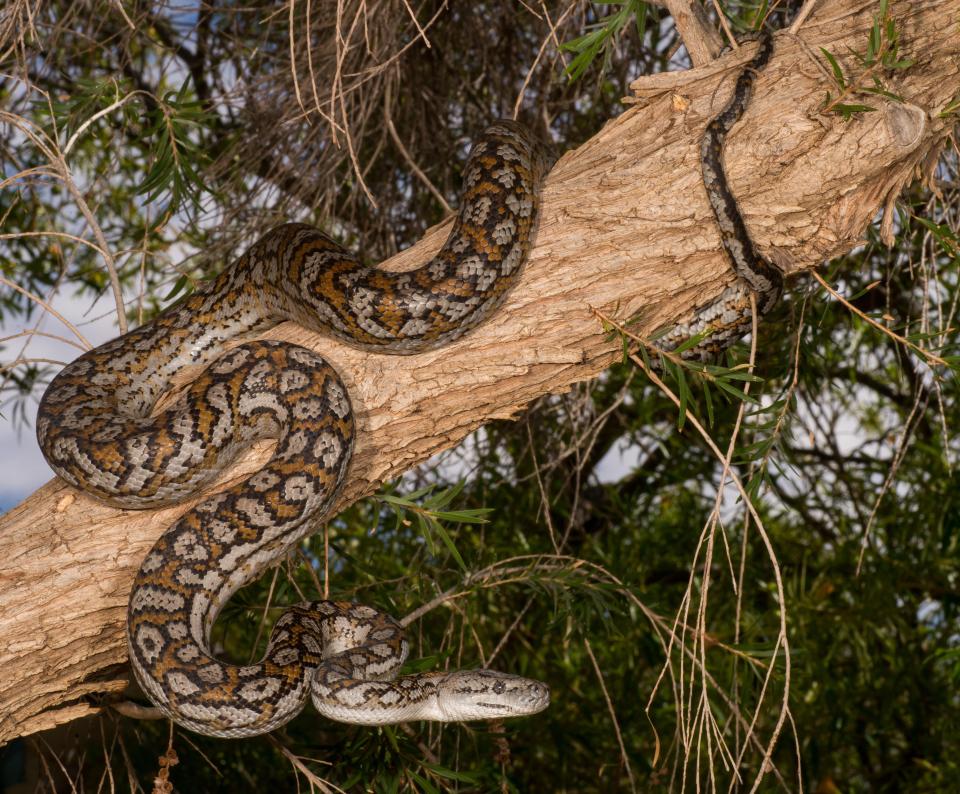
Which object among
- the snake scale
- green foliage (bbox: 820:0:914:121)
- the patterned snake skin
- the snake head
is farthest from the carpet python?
the snake head

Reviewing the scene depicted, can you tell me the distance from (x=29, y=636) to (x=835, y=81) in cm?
288

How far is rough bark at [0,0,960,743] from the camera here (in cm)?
302

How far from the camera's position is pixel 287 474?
3.14 m

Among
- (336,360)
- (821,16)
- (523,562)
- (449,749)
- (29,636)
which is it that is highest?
(821,16)

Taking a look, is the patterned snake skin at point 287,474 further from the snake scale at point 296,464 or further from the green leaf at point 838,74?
the green leaf at point 838,74

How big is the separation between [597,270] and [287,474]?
44.1 inches

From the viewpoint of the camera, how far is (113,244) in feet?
18.6

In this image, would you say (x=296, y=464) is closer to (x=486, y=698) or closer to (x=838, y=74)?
(x=486, y=698)

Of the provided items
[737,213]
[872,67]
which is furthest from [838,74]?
[737,213]

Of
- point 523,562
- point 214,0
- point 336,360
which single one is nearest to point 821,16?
point 336,360

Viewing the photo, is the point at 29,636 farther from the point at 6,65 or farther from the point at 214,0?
the point at 214,0

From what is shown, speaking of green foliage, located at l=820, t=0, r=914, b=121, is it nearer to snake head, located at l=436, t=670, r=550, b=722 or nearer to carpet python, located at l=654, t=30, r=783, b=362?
carpet python, located at l=654, t=30, r=783, b=362

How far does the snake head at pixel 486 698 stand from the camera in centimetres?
320

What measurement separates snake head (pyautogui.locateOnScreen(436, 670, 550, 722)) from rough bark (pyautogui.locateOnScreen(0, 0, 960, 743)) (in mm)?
686
